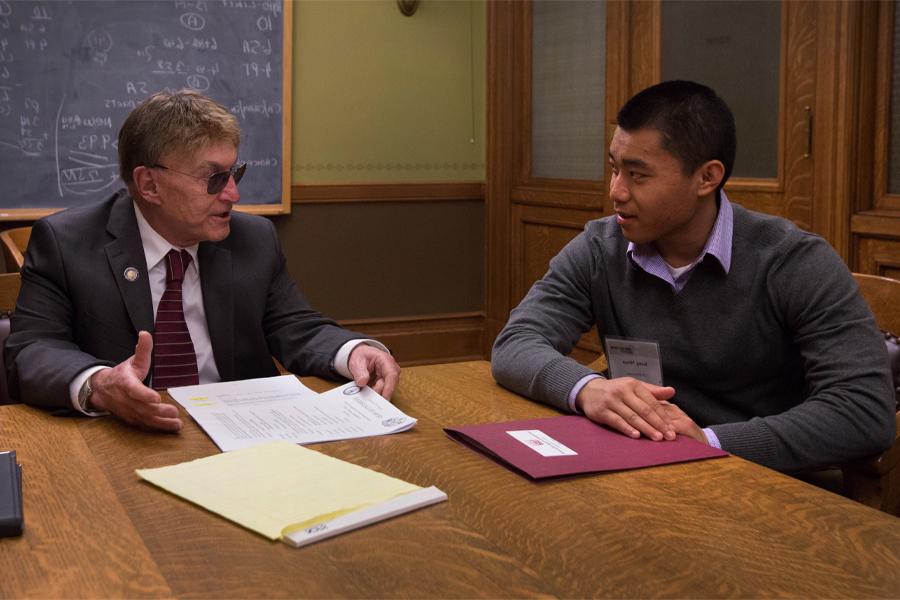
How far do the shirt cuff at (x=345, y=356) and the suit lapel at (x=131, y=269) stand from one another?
1.38 ft

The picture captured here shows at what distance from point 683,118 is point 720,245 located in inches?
11.4

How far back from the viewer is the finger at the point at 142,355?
5.45 feet

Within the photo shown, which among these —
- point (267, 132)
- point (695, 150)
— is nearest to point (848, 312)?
point (695, 150)

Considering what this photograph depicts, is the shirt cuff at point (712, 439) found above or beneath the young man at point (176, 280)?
beneath

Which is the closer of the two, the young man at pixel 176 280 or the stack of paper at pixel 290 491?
the stack of paper at pixel 290 491

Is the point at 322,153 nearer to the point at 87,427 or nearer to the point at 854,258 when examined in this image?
the point at 854,258

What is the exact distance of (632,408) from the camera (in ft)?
5.26

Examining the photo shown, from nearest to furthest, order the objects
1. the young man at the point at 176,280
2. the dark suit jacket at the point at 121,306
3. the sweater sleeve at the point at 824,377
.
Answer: the sweater sleeve at the point at 824,377 → the dark suit jacket at the point at 121,306 → the young man at the point at 176,280

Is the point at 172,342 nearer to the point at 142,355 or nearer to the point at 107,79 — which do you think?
the point at 142,355

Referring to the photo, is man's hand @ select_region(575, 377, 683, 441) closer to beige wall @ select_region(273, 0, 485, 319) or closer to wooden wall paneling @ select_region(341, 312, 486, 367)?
beige wall @ select_region(273, 0, 485, 319)

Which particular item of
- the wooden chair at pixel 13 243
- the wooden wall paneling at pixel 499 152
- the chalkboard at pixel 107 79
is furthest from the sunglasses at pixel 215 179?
the wooden wall paneling at pixel 499 152

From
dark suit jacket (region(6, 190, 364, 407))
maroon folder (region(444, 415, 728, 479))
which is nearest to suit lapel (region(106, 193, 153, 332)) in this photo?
dark suit jacket (region(6, 190, 364, 407))

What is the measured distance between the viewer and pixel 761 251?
2.02 metres

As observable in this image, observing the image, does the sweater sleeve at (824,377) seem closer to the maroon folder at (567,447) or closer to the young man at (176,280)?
the maroon folder at (567,447)
